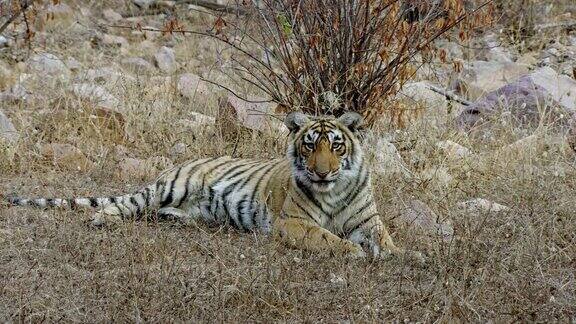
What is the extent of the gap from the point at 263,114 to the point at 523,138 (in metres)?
2.04

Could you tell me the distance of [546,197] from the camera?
19.9ft

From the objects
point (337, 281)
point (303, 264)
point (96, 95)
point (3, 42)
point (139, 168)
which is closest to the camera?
point (337, 281)

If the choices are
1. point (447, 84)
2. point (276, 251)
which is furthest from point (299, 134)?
point (447, 84)

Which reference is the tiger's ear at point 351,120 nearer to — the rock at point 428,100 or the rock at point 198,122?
the rock at point 428,100

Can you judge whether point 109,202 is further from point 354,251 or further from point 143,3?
point 143,3

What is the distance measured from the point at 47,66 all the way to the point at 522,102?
4.88 m

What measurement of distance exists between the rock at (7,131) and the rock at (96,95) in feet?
2.08

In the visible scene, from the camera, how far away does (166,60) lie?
1137 centimetres

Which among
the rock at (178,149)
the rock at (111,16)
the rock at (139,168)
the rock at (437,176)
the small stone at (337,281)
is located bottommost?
the rock at (139,168)

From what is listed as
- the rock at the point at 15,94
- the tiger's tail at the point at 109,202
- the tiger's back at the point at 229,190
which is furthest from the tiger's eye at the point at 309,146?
the rock at the point at 15,94

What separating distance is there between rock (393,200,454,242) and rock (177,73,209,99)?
2.97 meters

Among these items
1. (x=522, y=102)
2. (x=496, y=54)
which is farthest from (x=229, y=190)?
(x=496, y=54)

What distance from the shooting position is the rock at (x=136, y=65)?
10.7 m

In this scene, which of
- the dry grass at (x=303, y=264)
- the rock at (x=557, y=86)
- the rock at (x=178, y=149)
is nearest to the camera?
the dry grass at (x=303, y=264)
